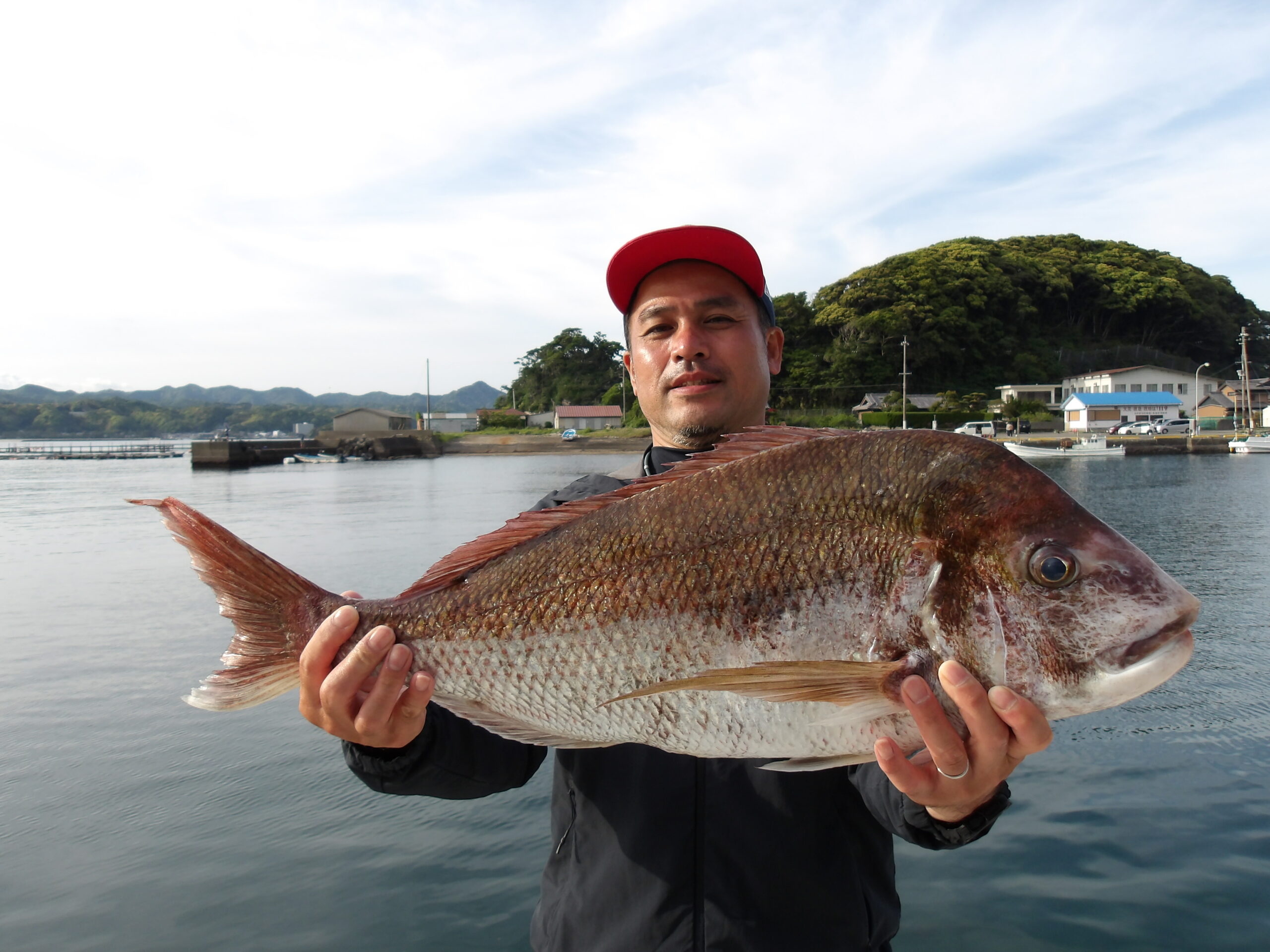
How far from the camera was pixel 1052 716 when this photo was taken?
1.62 m

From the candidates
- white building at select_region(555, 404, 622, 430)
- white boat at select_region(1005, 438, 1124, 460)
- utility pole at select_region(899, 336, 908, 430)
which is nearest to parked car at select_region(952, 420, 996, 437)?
white boat at select_region(1005, 438, 1124, 460)

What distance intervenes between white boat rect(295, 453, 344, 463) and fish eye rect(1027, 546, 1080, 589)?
2549 inches

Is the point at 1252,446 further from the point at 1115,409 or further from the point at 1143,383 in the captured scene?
the point at 1143,383

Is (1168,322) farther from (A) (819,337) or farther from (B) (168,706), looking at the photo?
(B) (168,706)

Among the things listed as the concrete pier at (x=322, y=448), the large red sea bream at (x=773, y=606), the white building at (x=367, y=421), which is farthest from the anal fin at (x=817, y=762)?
the white building at (x=367, y=421)

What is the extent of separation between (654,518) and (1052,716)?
0.99 metres

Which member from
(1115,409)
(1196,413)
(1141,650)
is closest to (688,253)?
(1141,650)

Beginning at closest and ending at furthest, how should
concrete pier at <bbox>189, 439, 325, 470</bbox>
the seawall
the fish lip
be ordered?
the fish lip
concrete pier at <bbox>189, 439, 325, 470</bbox>
the seawall

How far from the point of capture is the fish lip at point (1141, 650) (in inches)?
59.6

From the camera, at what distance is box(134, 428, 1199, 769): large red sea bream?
157cm

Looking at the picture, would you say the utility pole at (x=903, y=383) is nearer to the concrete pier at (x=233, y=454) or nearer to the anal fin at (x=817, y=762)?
the concrete pier at (x=233, y=454)

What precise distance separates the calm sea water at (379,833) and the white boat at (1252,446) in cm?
4266

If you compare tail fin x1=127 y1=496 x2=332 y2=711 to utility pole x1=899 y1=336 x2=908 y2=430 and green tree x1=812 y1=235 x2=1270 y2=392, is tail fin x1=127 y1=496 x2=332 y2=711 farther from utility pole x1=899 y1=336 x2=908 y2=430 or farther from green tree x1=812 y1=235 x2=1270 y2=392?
green tree x1=812 y1=235 x2=1270 y2=392

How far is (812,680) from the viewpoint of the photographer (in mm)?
1570
